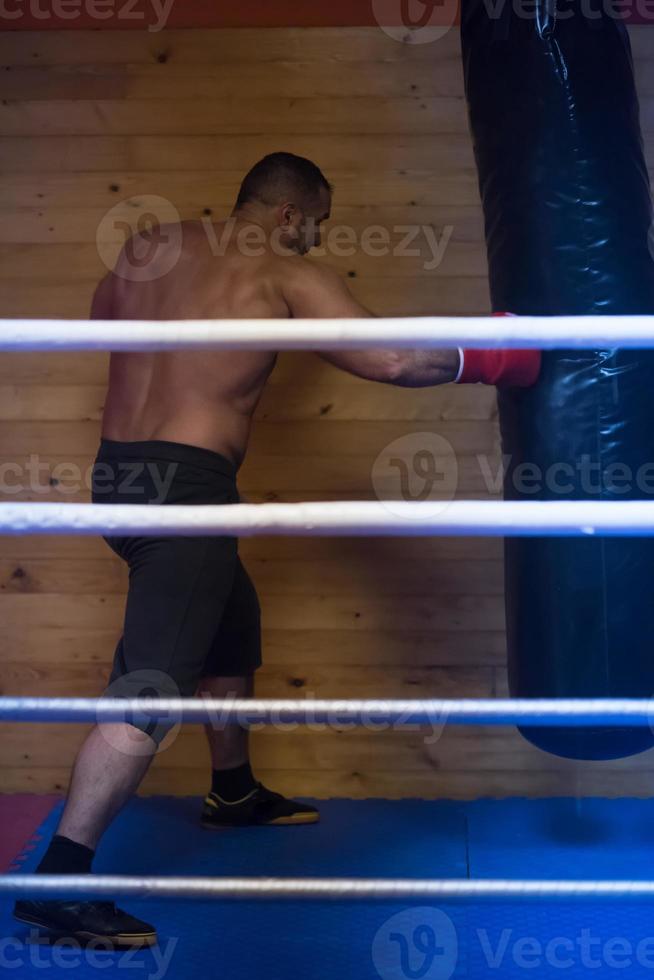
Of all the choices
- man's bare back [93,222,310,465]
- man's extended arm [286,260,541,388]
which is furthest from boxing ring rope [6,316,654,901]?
man's bare back [93,222,310,465]

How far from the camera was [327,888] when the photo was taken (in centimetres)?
74

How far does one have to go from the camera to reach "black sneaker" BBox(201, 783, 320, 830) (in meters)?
2.13

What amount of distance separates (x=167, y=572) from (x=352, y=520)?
107 centimetres

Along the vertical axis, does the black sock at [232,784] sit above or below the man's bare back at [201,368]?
below

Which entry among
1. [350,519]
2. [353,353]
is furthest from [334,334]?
[353,353]

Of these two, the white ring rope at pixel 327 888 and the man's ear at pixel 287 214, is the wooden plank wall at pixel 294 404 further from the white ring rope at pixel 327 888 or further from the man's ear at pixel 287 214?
the white ring rope at pixel 327 888

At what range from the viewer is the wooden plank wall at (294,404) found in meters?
2.35

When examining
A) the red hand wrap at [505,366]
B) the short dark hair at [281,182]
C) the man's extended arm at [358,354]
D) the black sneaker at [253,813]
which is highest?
the short dark hair at [281,182]

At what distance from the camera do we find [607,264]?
4.93ft

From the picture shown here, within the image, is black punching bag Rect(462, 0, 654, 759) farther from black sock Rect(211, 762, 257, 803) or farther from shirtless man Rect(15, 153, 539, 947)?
black sock Rect(211, 762, 257, 803)

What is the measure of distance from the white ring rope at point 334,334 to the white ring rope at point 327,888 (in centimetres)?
40

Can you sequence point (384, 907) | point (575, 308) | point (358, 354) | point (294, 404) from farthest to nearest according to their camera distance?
point (294, 404) → point (358, 354) → point (384, 907) → point (575, 308)

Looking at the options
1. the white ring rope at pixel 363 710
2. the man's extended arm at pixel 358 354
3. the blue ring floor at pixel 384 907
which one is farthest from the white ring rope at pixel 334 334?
the man's extended arm at pixel 358 354

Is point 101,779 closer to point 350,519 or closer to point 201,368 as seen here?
point 201,368
